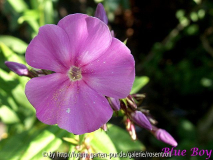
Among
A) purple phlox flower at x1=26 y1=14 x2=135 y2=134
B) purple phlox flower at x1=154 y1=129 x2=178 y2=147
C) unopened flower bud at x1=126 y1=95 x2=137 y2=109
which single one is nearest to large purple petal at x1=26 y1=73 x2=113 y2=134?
purple phlox flower at x1=26 y1=14 x2=135 y2=134

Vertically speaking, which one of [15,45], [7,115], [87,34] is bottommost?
[7,115]

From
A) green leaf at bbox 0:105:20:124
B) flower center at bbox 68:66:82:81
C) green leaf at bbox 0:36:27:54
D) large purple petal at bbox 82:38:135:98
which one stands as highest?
large purple petal at bbox 82:38:135:98

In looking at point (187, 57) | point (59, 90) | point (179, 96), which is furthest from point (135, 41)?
point (59, 90)

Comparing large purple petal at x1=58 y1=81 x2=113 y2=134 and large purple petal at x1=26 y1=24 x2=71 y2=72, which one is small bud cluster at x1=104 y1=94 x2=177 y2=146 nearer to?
large purple petal at x1=58 y1=81 x2=113 y2=134

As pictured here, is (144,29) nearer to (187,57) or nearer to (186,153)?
(187,57)

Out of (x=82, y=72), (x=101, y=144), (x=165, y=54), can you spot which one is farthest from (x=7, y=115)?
(x=165, y=54)

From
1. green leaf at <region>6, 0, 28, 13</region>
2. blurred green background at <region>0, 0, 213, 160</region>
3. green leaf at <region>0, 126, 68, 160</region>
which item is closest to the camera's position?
green leaf at <region>0, 126, 68, 160</region>

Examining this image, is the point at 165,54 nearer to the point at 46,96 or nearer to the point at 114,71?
the point at 114,71
